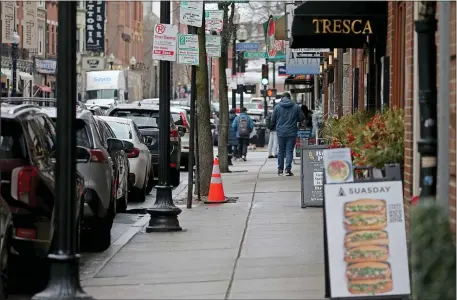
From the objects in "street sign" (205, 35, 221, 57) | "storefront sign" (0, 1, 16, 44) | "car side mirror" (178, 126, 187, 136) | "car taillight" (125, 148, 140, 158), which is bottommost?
"car taillight" (125, 148, 140, 158)

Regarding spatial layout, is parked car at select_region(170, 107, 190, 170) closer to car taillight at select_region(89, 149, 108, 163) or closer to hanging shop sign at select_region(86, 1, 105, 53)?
car taillight at select_region(89, 149, 108, 163)

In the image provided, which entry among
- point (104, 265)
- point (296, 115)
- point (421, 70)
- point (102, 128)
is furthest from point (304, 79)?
point (421, 70)

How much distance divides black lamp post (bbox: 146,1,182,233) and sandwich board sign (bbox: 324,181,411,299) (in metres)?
6.75

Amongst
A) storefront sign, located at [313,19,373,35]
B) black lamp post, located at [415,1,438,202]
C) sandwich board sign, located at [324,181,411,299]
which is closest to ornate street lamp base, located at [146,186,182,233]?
storefront sign, located at [313,19,373,35]

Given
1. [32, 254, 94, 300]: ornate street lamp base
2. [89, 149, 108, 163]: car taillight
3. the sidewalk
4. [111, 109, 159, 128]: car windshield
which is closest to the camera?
[32, 254, 94, 300]: ornate street lamp base

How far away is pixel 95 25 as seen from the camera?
6562 centimetres

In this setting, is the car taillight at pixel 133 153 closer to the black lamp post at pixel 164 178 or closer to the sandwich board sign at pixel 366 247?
the black lamp post at pixel 164 178

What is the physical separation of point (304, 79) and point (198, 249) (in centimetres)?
2842

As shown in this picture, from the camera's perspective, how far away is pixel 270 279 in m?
10.3

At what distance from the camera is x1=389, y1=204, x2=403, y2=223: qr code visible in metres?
8.17

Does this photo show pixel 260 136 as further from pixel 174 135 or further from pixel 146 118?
pixel 174 135

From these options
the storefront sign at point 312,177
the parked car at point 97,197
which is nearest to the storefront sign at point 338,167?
the parked car at point 97,197

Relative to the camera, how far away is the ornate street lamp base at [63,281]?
26.7 feet

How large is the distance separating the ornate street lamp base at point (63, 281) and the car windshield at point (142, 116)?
16011 millimetres
